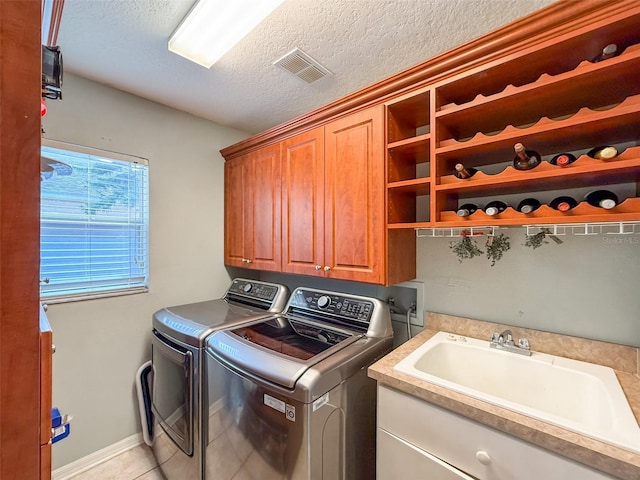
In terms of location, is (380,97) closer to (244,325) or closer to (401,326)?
(401,326)

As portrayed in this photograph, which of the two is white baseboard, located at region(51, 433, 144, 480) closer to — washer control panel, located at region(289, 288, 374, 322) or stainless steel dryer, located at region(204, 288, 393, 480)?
stainless steel dryer, located at region(204, 288, 393, 480)

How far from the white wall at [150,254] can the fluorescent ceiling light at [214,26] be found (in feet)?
2.61

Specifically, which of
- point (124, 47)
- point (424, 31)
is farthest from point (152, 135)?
point (424, 31)

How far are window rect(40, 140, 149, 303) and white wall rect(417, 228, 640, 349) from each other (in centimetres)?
202

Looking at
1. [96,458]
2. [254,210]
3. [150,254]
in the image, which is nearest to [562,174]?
[254,210]

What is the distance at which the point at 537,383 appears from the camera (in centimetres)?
124

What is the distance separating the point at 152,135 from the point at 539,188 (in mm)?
2404

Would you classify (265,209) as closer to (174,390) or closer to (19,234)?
(174,390)

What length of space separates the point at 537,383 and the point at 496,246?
0.65 meters

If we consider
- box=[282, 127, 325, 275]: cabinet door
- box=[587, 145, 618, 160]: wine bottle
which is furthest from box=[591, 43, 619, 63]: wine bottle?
box=[282, 127, 325, 275]: cabinet door

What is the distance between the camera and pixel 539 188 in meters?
1.29

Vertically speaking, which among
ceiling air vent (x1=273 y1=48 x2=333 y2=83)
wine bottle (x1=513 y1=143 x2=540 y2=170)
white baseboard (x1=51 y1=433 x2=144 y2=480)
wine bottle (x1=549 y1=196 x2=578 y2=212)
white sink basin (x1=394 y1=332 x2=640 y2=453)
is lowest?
white baseboard (x1=51 y1=433 x2=144 y2=480)

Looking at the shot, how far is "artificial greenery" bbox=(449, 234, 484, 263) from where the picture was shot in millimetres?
1554

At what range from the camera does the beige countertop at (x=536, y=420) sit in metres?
0.74
